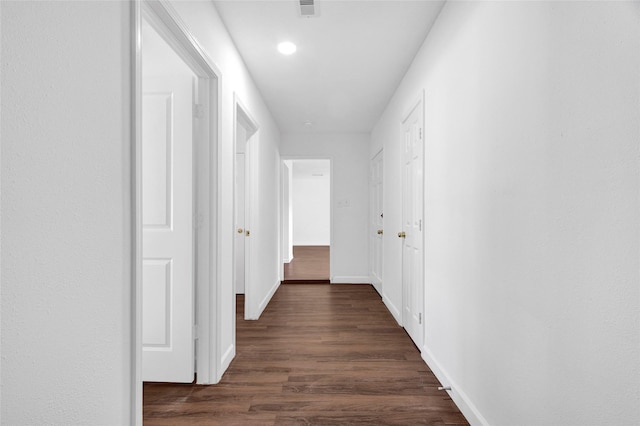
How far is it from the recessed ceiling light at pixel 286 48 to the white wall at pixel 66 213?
5.40 feet

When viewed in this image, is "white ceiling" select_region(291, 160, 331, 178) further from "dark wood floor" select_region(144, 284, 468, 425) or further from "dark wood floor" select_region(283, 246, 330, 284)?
"dark wood floor" select_region(144, 284, 468, 425)

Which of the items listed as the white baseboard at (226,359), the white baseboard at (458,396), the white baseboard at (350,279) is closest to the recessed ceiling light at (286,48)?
the white baseboard at (226,359)

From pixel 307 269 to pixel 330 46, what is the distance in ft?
16.0

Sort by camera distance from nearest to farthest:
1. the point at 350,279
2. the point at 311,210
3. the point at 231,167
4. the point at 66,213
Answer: the point at 66,213
the point at 231,167
the point at 350,279
the point at 311,210

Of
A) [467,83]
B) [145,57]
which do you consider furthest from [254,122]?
[467,83]

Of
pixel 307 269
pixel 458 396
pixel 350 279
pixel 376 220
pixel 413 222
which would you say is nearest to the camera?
pixel 458 396

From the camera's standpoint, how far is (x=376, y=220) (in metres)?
5.17

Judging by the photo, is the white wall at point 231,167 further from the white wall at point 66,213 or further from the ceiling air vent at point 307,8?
the white wall at point 66,213

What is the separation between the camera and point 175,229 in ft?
7.24

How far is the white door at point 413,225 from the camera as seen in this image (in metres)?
2.82

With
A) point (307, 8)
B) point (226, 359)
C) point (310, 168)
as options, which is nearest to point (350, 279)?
point (226, 359)

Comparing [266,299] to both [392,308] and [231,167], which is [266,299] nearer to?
[392,308]

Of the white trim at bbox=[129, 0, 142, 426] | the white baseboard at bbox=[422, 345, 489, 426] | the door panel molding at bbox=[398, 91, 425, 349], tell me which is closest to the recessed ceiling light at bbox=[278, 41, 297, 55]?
the door panel molding at bbox=[398, 91, 425, 349]

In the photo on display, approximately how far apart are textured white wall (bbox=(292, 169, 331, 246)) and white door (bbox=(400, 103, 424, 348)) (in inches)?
330
